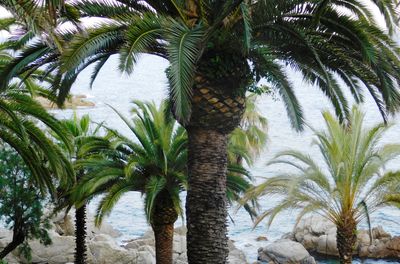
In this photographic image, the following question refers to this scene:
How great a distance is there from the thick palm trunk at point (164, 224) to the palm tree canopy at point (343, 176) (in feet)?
7.32

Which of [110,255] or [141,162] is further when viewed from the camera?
[110,255]

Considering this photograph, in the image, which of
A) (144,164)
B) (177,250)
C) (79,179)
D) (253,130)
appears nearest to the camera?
(144,164)

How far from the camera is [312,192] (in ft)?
48.1

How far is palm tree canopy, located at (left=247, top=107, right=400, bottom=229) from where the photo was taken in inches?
551

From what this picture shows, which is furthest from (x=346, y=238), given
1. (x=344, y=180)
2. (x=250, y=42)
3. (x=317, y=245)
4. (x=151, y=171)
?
(x=317, y=245)

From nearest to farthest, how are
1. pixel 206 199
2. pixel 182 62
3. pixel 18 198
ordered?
pixel 182 62
pixel 206 199
pixel 18 198

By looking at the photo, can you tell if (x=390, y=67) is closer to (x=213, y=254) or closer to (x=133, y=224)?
(x=213, y=254)

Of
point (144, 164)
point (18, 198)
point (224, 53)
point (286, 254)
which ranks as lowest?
point (286, 254)

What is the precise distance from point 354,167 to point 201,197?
5811 mm

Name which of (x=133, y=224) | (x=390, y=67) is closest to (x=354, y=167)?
(x=390, y=67)

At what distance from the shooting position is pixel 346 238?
46.2ft

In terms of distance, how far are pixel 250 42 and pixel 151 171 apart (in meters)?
5.39

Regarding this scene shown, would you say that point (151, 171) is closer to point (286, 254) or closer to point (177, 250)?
point (177, 250)

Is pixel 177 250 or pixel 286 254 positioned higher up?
pixel 177 250
